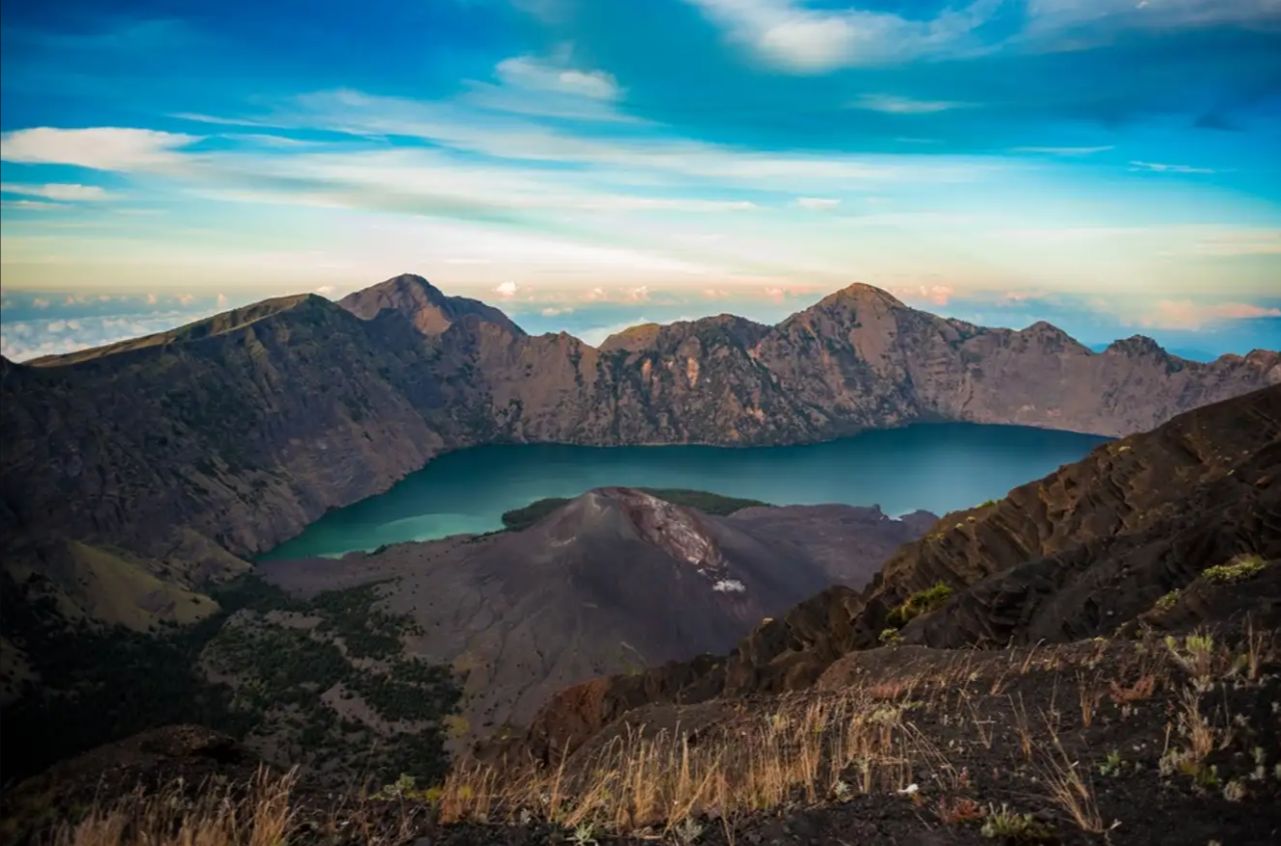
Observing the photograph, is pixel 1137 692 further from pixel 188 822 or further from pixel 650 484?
pixel 650 484

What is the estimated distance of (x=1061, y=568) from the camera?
18938 millimetres

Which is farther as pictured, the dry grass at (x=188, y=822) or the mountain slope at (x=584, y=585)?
the mountain slope at (x=584, y=585)

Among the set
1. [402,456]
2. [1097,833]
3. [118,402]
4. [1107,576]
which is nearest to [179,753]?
[1097,833]

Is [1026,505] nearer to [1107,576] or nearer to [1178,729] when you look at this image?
[1107,576]

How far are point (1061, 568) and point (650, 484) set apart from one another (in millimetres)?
Result: 151920

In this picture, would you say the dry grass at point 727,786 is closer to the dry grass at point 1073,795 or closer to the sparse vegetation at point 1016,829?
the dry grass at point 1073,795

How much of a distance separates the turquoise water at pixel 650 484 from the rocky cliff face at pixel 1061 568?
106 metres

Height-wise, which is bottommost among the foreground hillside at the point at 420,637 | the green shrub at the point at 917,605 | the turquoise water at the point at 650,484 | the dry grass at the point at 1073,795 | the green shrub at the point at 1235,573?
the turquoise water at the point at 650,484

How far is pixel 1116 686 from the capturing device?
20.2ft

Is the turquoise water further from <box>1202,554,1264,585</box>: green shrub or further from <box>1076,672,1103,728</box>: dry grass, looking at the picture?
<box>1076,672,1103,728</box>: dry grass

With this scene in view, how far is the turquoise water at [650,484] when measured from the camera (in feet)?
438

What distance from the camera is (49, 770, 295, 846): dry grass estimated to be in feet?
16.2

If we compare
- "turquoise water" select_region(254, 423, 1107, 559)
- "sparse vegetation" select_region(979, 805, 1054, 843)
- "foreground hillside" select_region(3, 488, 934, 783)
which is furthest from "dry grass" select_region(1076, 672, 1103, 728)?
"turquoise water" select_region(254, 423, 1107, 559)

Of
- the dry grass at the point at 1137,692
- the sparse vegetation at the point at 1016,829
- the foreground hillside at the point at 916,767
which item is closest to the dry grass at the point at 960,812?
the foreground hillside at the point at 916,767
